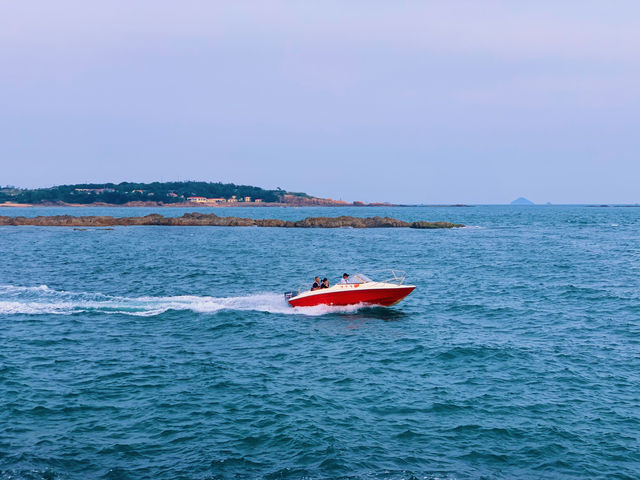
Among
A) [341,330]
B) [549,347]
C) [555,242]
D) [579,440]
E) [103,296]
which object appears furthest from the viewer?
[555,242]

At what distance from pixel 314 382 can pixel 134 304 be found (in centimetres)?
1612

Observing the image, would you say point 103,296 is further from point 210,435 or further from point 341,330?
point 210,435

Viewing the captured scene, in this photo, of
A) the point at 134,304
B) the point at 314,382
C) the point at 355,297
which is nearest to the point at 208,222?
the point at 134,304

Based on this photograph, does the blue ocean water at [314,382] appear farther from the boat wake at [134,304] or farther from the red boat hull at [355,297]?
the red boat hull at [355,297]

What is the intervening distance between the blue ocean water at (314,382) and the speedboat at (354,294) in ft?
1.92

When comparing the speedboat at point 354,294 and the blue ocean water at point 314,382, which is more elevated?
the speedboat at point 354,294

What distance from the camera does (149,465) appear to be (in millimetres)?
12516

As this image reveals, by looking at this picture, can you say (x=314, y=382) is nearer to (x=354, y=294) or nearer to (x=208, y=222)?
(x=354, y=294)

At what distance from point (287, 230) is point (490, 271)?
59.2 metres

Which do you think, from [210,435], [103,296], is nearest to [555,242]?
[103,296]

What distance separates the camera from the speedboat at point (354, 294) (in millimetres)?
28453

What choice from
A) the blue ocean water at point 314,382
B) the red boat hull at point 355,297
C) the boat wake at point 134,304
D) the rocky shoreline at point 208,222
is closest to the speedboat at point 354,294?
the red boat hull at point 355,297

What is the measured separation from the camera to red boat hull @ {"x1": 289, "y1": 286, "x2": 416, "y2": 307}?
28.5 m

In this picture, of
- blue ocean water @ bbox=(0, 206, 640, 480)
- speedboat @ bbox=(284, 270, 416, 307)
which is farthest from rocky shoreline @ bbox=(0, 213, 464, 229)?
speedboat @ bbox=(284, 270, 416, 307)
